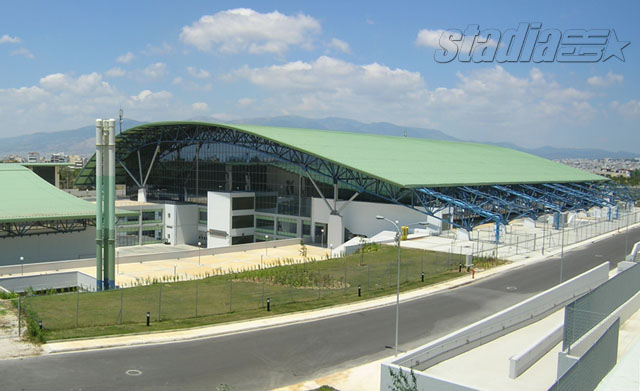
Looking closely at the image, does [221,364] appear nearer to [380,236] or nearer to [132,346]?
[132,346]

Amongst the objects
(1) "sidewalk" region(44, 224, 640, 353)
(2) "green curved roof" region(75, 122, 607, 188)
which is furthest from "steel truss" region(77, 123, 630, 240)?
(1) "sidewalk" region(44, 224, 640, 353)

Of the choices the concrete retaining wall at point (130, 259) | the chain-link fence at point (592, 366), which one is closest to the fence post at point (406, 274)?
the concrete retaining wall at point (130, 259)

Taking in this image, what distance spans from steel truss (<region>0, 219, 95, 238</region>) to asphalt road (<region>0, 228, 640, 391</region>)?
32449 mm

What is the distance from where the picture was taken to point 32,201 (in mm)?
56125

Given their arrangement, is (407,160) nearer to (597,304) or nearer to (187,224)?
(187,224)

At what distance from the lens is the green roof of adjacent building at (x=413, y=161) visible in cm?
6256

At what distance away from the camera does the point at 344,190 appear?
6925 centimetres

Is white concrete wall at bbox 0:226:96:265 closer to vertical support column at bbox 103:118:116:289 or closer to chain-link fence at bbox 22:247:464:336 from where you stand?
vertical support column at bbox 103:118:116:289

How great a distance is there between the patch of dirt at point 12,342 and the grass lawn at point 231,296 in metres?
0.99

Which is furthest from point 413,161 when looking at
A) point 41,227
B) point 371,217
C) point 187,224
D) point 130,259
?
point 41,227

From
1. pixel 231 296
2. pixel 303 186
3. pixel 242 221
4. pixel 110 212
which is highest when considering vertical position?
pixel 303 186

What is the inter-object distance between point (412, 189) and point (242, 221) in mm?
24391

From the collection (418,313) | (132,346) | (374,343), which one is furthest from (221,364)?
(418,313)

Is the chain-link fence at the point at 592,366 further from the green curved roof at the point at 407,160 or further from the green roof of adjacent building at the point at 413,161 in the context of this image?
the green roof of adjacent building at the point at 413,161
